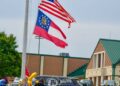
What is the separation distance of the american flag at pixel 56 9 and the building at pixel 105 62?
41.4m

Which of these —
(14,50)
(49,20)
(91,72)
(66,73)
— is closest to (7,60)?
(14,50)

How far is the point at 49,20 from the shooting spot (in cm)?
2231

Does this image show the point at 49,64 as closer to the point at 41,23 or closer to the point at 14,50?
the point at 14,50

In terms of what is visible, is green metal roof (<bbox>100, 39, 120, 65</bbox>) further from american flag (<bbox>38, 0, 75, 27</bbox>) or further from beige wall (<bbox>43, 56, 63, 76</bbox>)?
american flag (<bbox>38, 0, 75, 27</bbox>)

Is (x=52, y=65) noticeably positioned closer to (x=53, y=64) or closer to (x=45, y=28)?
(x=53, y=64)

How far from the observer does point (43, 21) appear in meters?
22.4

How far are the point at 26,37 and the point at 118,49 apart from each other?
46409 millimetres

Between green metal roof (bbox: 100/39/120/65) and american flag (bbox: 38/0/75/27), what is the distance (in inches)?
1685

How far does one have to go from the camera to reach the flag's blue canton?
72.6 ft

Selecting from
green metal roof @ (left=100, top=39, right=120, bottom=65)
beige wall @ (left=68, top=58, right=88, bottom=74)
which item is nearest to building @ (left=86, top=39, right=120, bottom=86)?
green metal roof @ (left=100, top=39, right=120, bottom=65)

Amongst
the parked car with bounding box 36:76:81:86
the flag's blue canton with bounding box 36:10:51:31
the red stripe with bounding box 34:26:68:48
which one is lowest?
the parked car with bounding box 36:76:81:86

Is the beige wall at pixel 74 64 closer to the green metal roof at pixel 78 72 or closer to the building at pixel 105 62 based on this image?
the green metal roof at pixel 78 72

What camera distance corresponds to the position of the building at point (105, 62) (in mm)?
64562

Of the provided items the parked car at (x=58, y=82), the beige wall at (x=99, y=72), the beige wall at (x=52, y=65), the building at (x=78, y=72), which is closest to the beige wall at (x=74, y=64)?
the building at (x=78, y=72)
